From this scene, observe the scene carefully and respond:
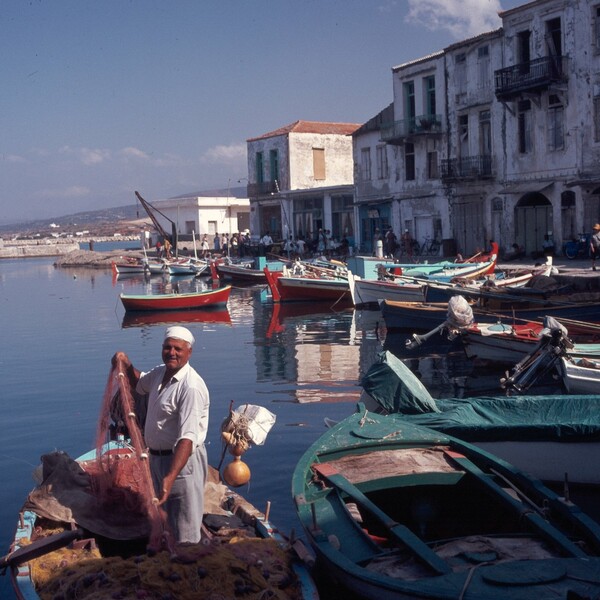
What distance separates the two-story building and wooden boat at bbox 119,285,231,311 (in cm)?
1912

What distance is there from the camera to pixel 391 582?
4926 mm

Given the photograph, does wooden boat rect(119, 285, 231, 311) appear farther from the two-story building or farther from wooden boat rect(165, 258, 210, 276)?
the two-story building

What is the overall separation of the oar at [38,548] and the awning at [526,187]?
27.6 m

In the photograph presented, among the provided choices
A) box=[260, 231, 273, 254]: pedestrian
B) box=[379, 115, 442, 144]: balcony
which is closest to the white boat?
box=[379, 115, 442, 144]: balcony

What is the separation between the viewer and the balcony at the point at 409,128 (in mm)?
36125

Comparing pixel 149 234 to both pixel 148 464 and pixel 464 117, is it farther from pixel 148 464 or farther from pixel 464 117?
pixel 148 464

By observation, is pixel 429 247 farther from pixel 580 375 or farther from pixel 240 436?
pixel 240 436

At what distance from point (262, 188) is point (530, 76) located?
2527 cm

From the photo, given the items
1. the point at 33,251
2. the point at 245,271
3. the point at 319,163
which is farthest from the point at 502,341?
the point at 33,251

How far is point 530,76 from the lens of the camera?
30.1 m

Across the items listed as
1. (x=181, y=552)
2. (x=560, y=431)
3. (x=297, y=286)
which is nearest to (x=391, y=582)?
(x=181, y=552)

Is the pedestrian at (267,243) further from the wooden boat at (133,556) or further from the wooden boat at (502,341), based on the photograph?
the wooden boat at (133,556)

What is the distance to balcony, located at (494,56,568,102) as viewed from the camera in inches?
1151

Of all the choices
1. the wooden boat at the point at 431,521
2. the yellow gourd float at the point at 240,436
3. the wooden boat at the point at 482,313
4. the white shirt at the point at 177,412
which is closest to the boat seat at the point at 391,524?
the wooden boat at the point at 431,521
